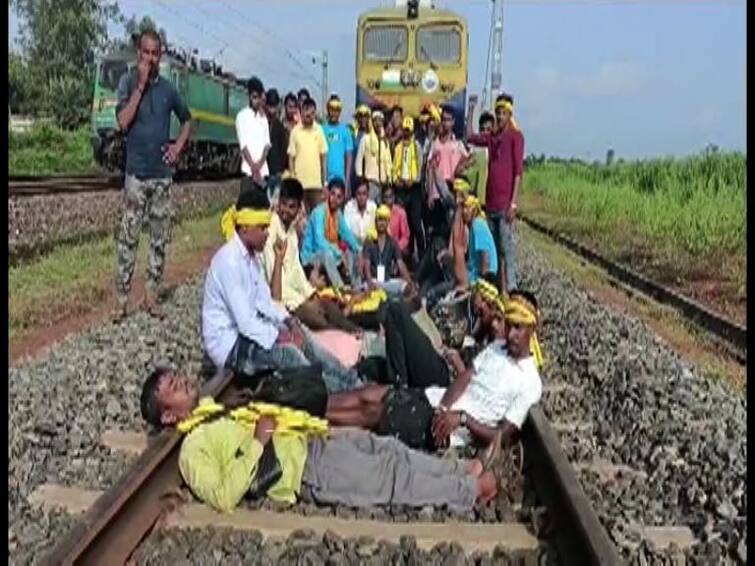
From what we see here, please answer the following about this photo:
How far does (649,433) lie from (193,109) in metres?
27.7

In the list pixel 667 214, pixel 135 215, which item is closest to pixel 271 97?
pixel 135 215

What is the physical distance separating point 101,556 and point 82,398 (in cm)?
279

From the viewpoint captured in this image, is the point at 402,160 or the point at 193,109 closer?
the point at 402,160

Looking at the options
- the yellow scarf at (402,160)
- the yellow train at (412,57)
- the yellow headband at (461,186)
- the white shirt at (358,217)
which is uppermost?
the yellow train at (412,57)

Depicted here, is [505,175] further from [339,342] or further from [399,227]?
[339,342]

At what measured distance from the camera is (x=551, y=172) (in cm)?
5059

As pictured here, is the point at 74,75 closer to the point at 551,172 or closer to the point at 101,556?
the point at 551,172

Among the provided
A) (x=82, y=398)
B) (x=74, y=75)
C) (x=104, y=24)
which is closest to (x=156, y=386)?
(x=82, y=398)

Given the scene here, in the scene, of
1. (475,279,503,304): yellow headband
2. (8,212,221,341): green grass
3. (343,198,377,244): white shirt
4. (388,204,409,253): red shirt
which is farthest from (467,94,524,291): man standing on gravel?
(475,279,503,304): yellow headband

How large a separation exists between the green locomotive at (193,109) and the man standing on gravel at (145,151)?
15686 millimetres

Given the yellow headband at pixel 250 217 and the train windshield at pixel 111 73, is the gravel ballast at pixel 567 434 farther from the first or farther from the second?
the train windshield at pixel 111 73

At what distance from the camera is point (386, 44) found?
19953 millimetres

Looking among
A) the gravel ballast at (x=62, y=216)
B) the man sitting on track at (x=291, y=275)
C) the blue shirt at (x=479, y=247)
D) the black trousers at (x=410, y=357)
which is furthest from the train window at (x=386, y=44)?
the black trousers at (x=410, y=357)

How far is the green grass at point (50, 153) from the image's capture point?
37625 millimetres
